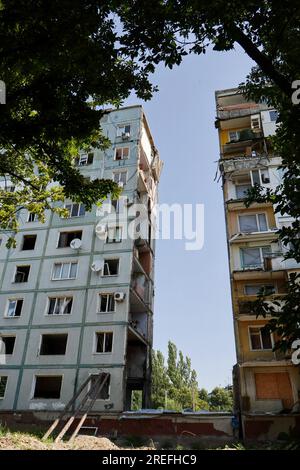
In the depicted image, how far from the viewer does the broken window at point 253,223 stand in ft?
78.5

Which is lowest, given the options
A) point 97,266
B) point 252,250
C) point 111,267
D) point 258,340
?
point 258,340

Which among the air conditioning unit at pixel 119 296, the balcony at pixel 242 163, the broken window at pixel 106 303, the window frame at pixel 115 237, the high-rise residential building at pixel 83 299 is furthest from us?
the window frame at pixel 115 237

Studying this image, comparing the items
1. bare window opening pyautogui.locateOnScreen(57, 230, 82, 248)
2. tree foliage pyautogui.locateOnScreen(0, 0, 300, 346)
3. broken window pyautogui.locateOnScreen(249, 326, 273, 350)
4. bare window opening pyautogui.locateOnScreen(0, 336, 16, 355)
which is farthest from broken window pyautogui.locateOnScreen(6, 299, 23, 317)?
tree foliage pyautogui.locateOnScreen(0, 0, 300, 346)

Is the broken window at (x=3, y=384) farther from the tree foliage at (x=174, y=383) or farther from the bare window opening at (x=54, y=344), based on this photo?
the tree foliage at (x=174, y=383)

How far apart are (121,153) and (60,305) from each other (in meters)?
13.5

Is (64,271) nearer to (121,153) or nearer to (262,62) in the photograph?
(121,153)

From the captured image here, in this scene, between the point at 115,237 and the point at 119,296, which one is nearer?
the point at 119,296

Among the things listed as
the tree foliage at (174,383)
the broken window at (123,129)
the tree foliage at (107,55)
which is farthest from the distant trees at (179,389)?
the tree foliage at (107,55)

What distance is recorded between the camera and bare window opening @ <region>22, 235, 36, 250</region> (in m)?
28.0

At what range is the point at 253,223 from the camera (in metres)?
24.3

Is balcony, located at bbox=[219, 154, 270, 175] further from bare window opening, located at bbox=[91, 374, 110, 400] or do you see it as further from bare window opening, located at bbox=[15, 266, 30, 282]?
bare window opening, located at bbox=[15, 266, 30, 282]

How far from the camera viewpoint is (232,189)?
25.7 m

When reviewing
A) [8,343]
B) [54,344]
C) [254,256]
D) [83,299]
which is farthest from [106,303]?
[254,256]
